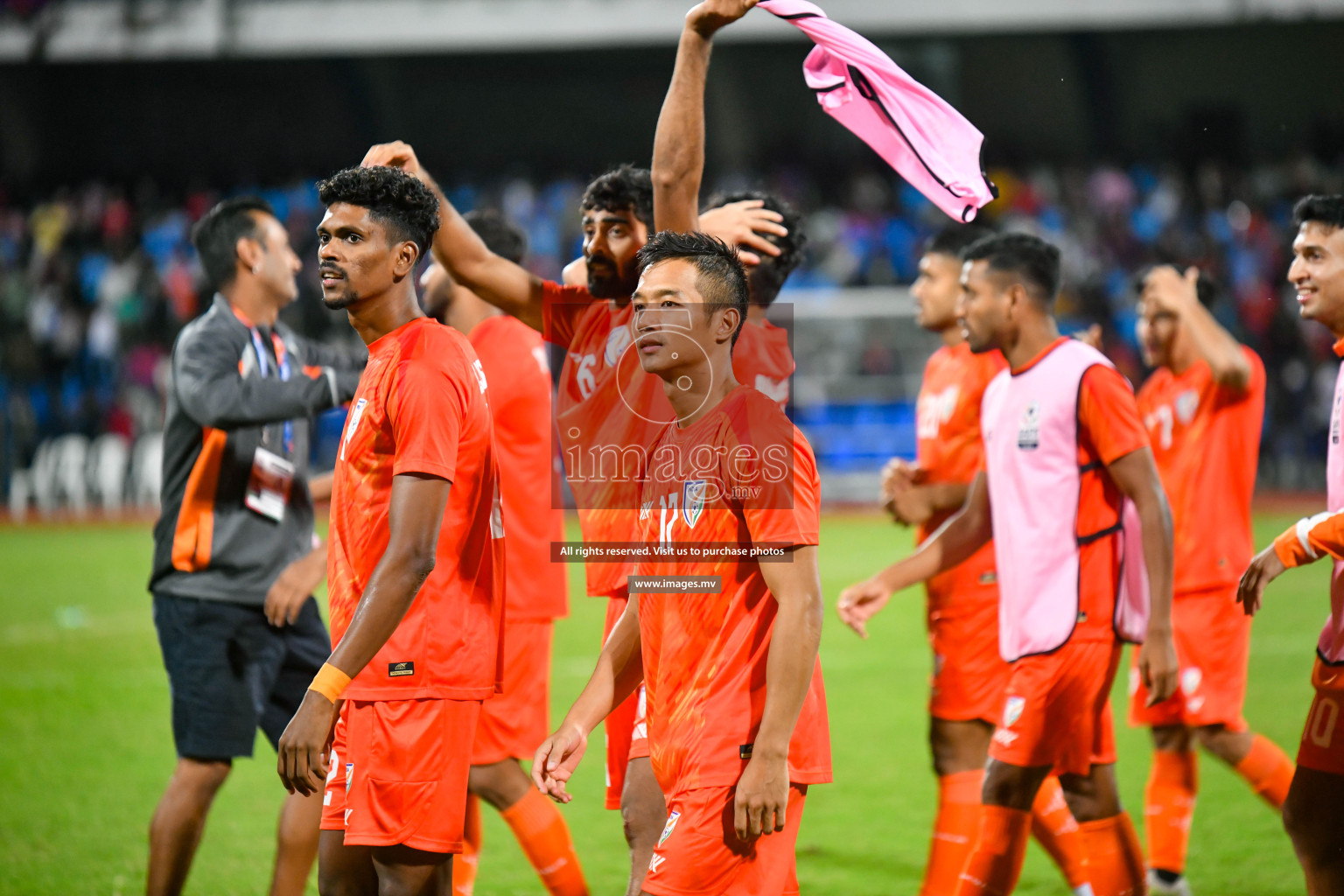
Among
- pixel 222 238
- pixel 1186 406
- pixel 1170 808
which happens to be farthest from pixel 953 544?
pixel 222 238

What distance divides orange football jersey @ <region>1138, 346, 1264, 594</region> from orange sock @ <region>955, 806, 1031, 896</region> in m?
1.95

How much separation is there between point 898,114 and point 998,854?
2.43 metres

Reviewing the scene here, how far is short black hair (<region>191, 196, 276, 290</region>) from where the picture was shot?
198 inches

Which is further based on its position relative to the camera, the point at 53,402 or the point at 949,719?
the point at 53,402

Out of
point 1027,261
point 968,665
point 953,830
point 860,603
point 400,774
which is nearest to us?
point 400,774

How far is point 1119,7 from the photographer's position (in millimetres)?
24125

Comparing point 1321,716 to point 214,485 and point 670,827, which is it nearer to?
point 670,827

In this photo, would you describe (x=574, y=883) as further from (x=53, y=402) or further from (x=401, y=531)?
(x=53, y=402)

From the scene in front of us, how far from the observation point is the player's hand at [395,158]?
3.80 m

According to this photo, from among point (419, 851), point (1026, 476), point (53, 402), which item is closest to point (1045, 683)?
point (1026, 476)

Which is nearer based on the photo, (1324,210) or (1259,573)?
(1259,573)

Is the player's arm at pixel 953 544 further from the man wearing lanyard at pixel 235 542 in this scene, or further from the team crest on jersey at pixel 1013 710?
Answer: the man wearing lanyard at pixel 235 542

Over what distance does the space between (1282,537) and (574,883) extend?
2703 millimetres

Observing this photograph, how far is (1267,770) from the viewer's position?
5.39m
